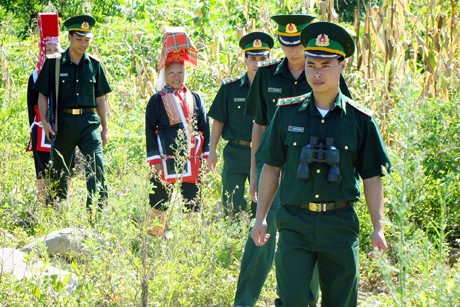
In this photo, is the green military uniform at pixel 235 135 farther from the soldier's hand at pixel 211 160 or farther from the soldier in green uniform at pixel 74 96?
the soldier in green uniform at pixel 74 96

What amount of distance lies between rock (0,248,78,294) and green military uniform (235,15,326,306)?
1.06 meters

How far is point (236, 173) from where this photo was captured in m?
7.51

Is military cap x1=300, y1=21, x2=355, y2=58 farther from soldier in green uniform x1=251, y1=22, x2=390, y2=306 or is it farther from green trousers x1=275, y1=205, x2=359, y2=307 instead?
green trousers x1=275, y1=205, x2=359, y2=307

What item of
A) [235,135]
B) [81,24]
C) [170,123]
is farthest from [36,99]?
[235,135]

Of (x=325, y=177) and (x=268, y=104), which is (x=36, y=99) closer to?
(x=268, y=104)

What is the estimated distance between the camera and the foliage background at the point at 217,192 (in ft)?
14.7

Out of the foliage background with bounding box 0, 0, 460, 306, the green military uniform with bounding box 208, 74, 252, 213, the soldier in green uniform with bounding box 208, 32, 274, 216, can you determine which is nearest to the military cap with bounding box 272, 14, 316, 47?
the foliage background with bounding box 0, 0, 460, 306

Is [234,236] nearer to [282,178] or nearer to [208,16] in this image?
[282,178]

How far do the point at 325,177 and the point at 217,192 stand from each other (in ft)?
14.6

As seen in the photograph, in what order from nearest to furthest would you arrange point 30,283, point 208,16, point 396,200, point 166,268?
point 396,200 → point 30,283 → point 166,268 → point 208,16

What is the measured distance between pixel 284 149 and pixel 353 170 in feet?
1.28

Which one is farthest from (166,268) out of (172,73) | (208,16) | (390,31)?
(208,16)

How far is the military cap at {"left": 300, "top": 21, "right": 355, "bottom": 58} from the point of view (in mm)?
4988

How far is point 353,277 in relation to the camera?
16.4 feet
